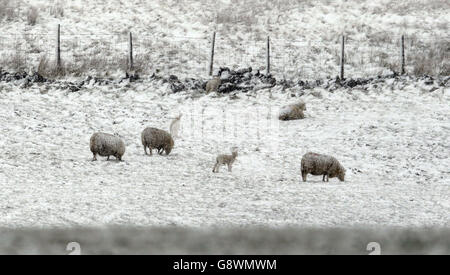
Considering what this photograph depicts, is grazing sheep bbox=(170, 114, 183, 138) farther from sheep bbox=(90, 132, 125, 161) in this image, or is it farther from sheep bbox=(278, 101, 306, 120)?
sheep bbox=(278, 101, 306, 120)

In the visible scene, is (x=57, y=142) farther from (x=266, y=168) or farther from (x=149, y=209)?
(x=149, y=209)

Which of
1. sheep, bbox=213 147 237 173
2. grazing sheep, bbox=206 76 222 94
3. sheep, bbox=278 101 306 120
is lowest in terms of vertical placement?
sheep, bbox=213 147 237 173

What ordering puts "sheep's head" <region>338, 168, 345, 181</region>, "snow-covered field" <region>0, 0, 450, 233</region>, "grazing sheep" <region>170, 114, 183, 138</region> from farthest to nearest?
"grazing sheep" <region>170, 114, 183, 138</region> → "sheep's head" <region>338, 168, 345, 181</region> → "snow-covered field" <region>0, 0, 450, 233</region>

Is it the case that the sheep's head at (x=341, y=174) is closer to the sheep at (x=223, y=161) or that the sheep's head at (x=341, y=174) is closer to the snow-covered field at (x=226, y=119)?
the snow-covered field at (x=226, y=119)

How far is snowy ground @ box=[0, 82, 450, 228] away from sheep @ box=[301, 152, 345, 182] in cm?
22

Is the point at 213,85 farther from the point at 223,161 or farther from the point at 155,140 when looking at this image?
the point at 223,161

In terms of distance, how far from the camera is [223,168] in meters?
12.3

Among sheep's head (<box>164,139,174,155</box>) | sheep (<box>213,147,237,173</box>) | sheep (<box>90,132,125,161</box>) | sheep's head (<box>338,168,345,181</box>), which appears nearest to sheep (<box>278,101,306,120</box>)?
sheep's head (<box>164,139,174,155</box>)

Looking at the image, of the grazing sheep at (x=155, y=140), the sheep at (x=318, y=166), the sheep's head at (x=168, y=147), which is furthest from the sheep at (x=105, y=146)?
the sheep at (x=318, y=166)

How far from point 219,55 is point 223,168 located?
1220 cm

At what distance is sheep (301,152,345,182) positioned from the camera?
36.0 feet

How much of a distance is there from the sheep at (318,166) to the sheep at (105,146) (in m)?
3.72

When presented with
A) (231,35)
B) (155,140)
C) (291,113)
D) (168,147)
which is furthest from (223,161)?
(231,35)

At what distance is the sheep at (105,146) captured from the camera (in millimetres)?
11984
